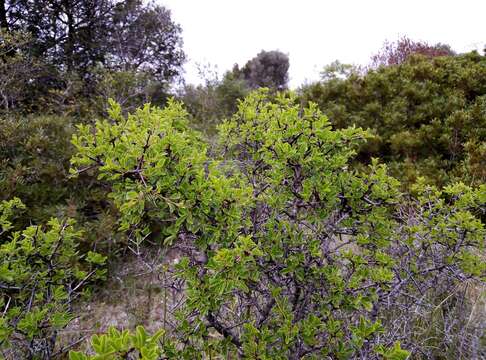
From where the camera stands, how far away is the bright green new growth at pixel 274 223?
107 cm

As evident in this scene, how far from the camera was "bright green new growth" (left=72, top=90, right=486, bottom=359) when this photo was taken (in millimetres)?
1068

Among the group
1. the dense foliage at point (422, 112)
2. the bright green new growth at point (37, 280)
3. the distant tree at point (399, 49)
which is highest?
the distant tree at point (399, 49)

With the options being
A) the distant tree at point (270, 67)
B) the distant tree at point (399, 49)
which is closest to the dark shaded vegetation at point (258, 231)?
the distant tree at point (399, 49)

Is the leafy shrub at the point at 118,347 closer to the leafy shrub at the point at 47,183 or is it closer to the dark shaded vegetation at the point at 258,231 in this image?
the dark shaded vegetation at the point at 258,231

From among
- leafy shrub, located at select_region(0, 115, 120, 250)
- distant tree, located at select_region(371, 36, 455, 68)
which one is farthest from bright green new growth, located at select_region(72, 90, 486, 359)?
distant tree, located at select_region(371, 36, 455, 68)

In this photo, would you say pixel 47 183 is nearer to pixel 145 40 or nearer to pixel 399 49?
pixel 145 40

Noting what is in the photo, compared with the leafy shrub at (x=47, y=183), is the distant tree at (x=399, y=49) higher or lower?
higher

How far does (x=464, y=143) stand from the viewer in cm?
401

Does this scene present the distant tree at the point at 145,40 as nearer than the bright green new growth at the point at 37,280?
No

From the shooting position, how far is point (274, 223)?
1341 millimetres

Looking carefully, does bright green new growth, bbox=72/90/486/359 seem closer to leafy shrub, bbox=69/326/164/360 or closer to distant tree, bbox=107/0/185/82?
leafy shrub, bbox=69/326/164/360

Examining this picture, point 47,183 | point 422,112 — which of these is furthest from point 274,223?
point 422,112

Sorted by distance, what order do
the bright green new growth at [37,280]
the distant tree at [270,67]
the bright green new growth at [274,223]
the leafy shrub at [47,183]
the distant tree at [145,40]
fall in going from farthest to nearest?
1. the distant tree at [270,67]
2. the distant tree at [145,40]
3. the leafy shrub at [47,183]
4. the bright green new growth at [37,280]
5. the bright green new growth at [274,223]

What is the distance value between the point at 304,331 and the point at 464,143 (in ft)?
12.9
